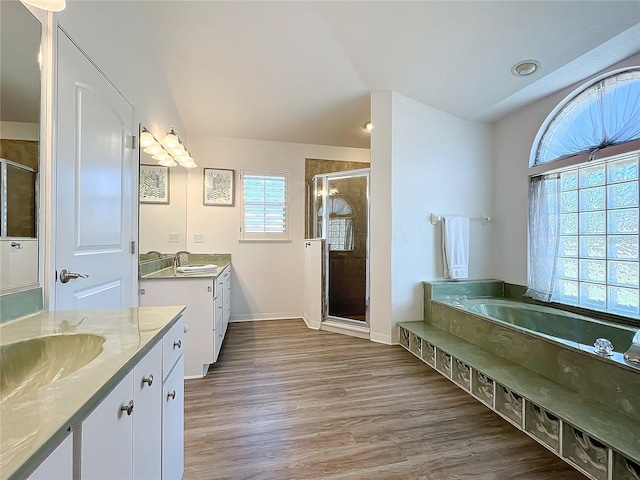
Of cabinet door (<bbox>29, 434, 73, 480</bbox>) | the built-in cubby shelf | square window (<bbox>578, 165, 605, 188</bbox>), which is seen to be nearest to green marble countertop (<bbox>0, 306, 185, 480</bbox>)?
cabinet door (<bbox>29, 434, 73, 480</bbox>)

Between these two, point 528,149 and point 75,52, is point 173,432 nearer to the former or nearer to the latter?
point 75,52

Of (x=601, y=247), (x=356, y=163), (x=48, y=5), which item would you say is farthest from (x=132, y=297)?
(x=601, y=247)

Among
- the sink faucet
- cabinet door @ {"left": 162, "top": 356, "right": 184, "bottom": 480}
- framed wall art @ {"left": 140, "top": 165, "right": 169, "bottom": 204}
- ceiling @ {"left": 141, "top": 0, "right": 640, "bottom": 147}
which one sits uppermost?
ceiling @ {"left": 141, "top": 0, "right": 640, "bottom": 147}

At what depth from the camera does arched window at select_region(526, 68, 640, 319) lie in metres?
2.26

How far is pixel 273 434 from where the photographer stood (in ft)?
5.38

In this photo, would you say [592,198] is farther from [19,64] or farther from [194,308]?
[19,64]

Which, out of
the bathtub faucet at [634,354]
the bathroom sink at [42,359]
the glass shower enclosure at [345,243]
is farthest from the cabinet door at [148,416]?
the glass shower enclosure at [345,243]

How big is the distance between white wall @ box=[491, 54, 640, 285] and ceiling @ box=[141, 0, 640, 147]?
174mm

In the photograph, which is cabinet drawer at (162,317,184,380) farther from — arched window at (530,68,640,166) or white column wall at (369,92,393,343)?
arched window at (530,68,640,166)

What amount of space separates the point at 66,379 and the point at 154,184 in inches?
99.3

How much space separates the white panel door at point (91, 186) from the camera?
4.29 feet

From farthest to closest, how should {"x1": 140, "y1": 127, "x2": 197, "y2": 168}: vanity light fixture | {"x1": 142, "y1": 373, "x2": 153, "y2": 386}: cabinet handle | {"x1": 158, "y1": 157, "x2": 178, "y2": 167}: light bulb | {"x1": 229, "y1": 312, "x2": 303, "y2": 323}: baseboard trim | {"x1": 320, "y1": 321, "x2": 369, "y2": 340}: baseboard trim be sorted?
{"x1": 229, "y1": 312, "x2": 303, "y2": 323}: baseboard trim
{"x1": 320, "y1": 321, "x2": 369, "y2": 340}: baseboard trim
{"x1": 158, "y1": 157, "x2": 178, "y2": 167}: light bulb
{"x1": 140, "y1": 127, "x2": 197, "y2": 168}: vanity light fixture
{"x1": 142, "y1": 373, "x2": 153, "y2": 386}: cabinet handle

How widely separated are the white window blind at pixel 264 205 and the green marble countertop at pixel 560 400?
257cm

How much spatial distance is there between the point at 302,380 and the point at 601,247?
9.35ft
